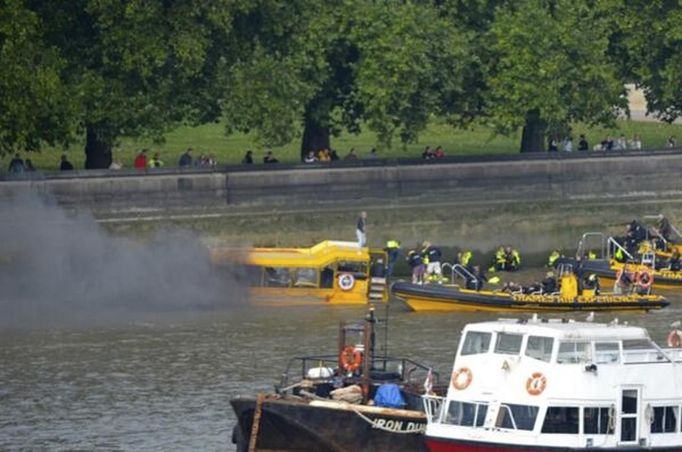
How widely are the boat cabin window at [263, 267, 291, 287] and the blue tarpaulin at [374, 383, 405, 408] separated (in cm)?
2274

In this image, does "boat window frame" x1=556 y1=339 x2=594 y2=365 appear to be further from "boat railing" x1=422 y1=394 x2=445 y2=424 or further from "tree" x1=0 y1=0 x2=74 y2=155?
"tree" x1=0 y1=0 x2=74 y2=155

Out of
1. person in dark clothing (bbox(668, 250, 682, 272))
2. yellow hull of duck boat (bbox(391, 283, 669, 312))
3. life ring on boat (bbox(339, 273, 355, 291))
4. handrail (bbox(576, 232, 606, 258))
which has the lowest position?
yellow hull of duck boat (bbox(391, 283, 669, 312))

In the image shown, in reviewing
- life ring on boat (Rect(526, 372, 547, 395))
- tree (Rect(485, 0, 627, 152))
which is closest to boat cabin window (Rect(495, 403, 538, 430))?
life ring on boat (Rect(526, 372, 547, 395))

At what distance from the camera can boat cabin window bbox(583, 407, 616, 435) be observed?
4978 centimetres

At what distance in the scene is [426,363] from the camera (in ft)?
207

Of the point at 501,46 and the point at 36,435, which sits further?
the point at 501,46

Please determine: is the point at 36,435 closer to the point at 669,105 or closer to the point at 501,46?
the point at 501,46

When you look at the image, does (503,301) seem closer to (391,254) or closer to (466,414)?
(391,254)

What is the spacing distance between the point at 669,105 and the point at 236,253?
21889 mm

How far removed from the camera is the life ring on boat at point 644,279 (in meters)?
74.6

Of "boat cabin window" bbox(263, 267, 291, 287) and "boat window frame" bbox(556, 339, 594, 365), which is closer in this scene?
"boat window frame" bbox(556, 339, 594, 365)

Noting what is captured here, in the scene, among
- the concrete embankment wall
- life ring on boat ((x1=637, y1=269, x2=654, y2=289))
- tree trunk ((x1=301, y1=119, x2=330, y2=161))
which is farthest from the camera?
tree trunk ((x1=301, y1=119, x2=330, y2=161))

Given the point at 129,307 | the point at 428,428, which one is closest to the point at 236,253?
the point at 129,307

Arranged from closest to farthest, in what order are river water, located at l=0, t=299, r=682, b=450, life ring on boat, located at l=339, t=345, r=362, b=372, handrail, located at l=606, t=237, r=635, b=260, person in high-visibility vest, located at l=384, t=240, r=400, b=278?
life ring on boat, located at l=339, t=345, r=362, b=372 < river water, located at l=0, t=299, r=682, b=450 < person in high-visibility vest, located at l=384, t=240, r=400, b=278 < handrail, located at l=606, t=237, r=635, b=260
